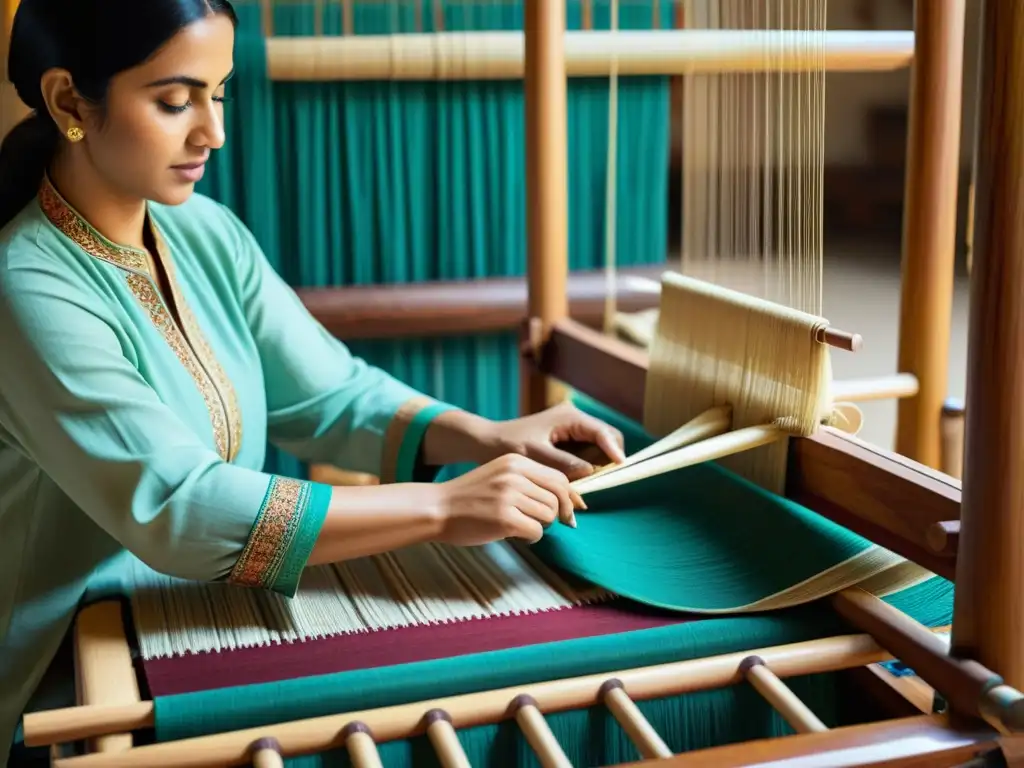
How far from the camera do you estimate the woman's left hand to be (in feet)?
3.86

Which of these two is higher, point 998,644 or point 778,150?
point 778,150

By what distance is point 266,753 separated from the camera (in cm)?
78

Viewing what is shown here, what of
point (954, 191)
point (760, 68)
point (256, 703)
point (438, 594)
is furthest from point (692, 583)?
point (954, 191)

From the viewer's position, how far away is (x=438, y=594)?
1.04m

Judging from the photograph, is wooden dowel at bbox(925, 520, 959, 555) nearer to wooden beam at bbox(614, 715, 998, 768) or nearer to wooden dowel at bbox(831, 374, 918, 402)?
wooden beam at bbox(614, 715, 998, 768)

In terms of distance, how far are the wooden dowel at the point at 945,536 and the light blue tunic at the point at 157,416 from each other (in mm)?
474

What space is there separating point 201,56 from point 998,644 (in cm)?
78

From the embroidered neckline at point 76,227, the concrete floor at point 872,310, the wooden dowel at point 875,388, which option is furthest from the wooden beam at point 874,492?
the embroidered neckline at point 76,227

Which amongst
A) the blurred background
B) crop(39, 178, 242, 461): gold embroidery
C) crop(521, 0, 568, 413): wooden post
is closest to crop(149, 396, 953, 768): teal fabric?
crop(39, 178, 242, 461): gold embroidery

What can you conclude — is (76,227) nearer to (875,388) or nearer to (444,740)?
(444,740)

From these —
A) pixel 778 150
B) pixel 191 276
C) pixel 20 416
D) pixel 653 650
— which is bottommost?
Result: pixel 653 650

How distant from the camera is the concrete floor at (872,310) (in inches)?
53.7

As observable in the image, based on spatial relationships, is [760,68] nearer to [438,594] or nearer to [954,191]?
[954,191]

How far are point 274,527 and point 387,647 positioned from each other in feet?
0.44
